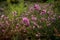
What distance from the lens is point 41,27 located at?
4.50 m

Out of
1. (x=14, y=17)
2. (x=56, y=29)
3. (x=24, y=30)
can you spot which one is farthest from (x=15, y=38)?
(x=56, y=29)

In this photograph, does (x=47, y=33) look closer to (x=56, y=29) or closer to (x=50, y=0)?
(x=56, y=29)

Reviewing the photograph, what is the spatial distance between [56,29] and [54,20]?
0.58 ft

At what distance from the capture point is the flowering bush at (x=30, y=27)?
4.38 meters

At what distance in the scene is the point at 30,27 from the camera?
4.43m

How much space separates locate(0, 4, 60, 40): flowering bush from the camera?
4375 millimetres

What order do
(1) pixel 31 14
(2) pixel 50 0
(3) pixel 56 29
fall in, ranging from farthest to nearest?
(2) pixel 50 0 < (1) pixel 31 14 < (3) pixel 56 29

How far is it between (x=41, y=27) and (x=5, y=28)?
67 cm

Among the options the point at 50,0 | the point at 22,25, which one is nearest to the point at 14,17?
the point at 22,25

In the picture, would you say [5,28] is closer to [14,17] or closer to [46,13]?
[14,17]

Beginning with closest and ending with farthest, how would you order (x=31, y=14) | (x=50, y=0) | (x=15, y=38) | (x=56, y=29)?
(x=15, y=38) < (x=56, y=29) < (x=31, y=14) < (x=50, y=0)

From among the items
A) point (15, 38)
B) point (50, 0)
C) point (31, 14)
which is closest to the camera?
point (15, 38)

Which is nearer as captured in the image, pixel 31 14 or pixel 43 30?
pixel 43 30

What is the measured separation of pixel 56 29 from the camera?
4.64 m
